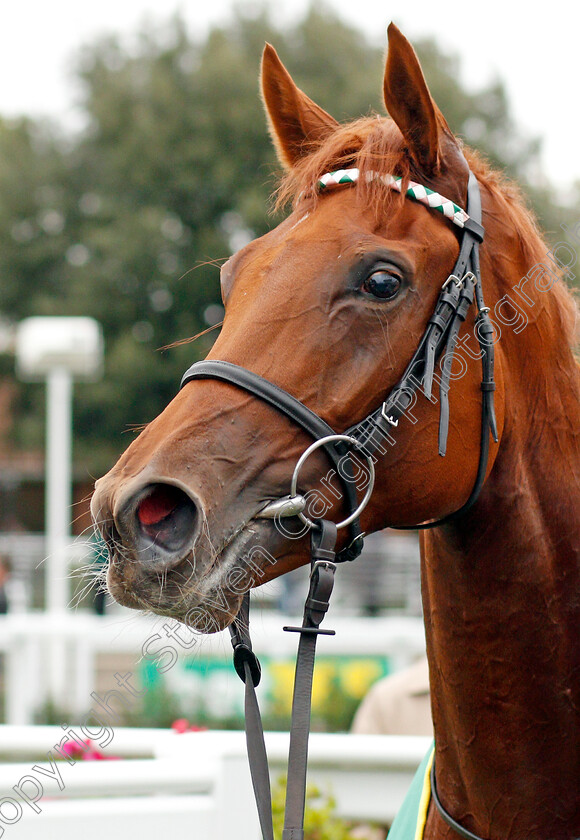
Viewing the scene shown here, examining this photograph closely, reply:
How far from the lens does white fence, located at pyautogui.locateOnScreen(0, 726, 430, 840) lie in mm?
2373

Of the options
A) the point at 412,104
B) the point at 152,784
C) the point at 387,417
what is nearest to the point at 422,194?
the point at 412,104

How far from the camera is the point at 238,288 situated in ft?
6.94

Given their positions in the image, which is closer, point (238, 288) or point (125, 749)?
point (238, 288)

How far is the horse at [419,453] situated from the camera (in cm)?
185

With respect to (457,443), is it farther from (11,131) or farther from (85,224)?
(11,131)

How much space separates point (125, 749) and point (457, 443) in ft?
5.78

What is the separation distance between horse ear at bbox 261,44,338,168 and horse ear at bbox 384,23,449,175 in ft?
1.24

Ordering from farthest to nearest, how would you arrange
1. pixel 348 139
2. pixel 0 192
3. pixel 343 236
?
1. pixel 0 192
2. pixel 348 139
3. pixel 343 236

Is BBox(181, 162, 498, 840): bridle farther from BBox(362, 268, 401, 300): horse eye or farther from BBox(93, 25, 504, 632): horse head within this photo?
BBox(362, 268, 401, 300): horse eye

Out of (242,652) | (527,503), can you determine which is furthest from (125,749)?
(527,503)

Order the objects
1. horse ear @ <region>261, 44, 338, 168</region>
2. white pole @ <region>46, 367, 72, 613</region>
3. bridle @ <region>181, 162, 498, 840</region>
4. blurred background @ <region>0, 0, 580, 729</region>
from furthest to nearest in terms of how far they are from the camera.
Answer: blurred background @ <region>0, 0, 580, 729</region>
white pole @ <region>46, 367, 72, 613</region>
horse ear @ <region>261, 44, 338, 168</region>
bridle @ <region>181, 162, 498, 840</region>

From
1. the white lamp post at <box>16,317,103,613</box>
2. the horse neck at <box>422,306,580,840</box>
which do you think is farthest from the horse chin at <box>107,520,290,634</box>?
the white lamp post at <box>16,317,103,613</box>

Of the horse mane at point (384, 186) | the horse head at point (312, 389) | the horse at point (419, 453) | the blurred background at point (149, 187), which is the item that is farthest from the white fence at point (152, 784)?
the blurred background at point (149, 187)

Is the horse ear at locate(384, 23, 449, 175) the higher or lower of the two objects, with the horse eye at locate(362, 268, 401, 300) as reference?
higher
